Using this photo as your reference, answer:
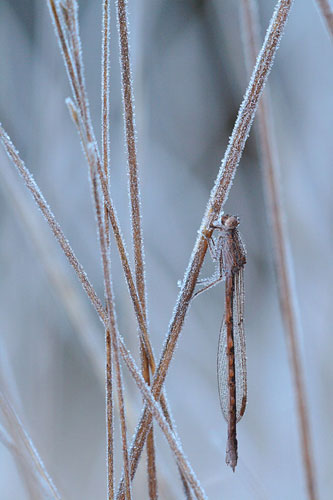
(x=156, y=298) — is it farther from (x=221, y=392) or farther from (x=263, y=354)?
(x=221, y=392)

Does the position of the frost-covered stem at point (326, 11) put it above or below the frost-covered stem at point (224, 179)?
above

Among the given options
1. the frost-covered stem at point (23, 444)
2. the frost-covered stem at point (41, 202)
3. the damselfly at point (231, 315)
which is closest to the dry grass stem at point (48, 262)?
the damselfly at point (231, 315)

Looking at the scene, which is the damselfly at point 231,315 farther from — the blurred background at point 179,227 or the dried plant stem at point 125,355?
the dried plant stem at point 125,355

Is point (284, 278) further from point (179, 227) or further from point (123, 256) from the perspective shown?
point (179, 227)

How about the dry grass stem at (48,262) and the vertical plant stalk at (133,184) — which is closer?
the vertical plant stalk at (133,184)

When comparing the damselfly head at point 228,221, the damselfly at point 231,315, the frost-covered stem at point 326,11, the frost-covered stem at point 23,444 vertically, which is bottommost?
the frost-covered stem at point 23,444

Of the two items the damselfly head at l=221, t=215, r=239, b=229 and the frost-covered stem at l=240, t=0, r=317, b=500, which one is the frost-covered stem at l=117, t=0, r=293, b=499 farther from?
the damselfly head at l=221, t=215, r=239, b=229

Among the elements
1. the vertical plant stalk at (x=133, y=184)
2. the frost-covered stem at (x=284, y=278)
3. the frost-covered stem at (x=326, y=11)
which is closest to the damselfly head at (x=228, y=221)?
the frost-covered stem at (x=284, y=278)

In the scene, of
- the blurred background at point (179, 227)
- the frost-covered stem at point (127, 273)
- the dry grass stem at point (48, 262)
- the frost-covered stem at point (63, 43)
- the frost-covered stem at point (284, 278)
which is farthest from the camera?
the blurred background at point (179, 227)

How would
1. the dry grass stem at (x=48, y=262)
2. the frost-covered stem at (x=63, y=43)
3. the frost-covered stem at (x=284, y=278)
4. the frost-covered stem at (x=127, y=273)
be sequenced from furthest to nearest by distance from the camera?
1. the dry grass stem at (x=48, y=262)
2. the frost-covered stem at (x=284, y=278)
3. the frost-covered stem at (x=127, y=273)
4. the frost-covered stem at (x=63, y=43)

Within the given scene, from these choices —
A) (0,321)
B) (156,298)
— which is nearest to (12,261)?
(0,321)
